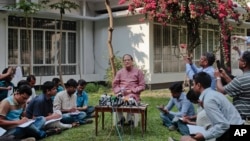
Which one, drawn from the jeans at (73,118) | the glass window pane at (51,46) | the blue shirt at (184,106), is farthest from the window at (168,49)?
the blue shirt at (184,106)

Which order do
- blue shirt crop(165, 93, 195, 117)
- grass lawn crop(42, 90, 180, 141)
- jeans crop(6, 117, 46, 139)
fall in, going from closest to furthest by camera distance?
jeans crop(6, 117, 46, 139) → grass lawn crop(42, 90, 180, 141) → blue shirt crop(165, 93, 195, 117)

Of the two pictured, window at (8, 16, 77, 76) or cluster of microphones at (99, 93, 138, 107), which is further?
window at (8, 16, 77, 76)

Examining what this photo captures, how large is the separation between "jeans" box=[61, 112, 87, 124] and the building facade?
20.0 feet

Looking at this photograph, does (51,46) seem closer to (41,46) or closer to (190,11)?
(41,46)

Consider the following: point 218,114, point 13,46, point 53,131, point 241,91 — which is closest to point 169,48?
point 13,46

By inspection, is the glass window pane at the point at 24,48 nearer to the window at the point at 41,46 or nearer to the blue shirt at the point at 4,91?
the window at the point at 41,46

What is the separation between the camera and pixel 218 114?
3383mm

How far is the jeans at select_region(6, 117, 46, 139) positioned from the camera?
577cm

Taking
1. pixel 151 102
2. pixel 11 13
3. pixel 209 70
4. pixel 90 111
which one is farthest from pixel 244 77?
pixel 11 13

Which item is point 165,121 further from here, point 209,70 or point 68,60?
point 68,60

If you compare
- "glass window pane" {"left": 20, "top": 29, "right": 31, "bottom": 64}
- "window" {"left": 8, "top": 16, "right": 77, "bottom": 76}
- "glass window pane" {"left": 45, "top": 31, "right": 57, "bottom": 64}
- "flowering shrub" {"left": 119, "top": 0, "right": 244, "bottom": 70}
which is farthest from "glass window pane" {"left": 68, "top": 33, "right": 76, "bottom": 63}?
"flowering shrub" {"left": 119, "top": 0, "right": 244, "bottom": 70}

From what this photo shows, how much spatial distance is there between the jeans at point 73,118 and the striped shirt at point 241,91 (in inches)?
152

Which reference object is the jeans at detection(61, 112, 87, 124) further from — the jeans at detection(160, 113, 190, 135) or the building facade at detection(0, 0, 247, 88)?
the building facade at detection(0, 0, 247, 88)

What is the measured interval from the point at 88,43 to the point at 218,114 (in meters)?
12.5
